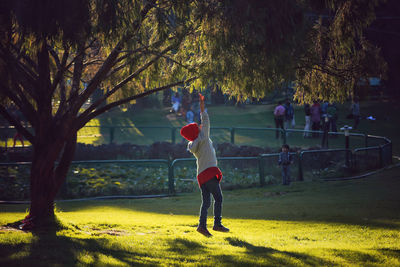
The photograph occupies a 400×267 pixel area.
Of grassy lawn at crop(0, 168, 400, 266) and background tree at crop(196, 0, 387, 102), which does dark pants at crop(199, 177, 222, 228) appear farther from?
background tree at crop(196, 0, 387, 102)

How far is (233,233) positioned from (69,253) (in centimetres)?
298

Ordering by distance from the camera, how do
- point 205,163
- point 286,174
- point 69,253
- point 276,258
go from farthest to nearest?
point 286,174, point 205,163, point 69,253, point 276,258

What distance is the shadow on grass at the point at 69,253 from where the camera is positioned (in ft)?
21.0

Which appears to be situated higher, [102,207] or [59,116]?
[59,116]

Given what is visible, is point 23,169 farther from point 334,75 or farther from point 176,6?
point 334,75

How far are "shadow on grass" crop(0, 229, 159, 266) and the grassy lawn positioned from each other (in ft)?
0.04

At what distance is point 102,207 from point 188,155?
8.77 m

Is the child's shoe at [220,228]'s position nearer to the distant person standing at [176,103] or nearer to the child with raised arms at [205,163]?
the child with raised arms at [205,163]

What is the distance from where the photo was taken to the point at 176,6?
8.70 metres

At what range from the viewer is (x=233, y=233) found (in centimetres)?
879

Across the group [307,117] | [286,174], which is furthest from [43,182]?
[307,117]

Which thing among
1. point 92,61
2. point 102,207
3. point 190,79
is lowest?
point 102,207

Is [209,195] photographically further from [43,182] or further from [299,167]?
[299,167]

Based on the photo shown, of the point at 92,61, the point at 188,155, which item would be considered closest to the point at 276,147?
the point at 188,155
